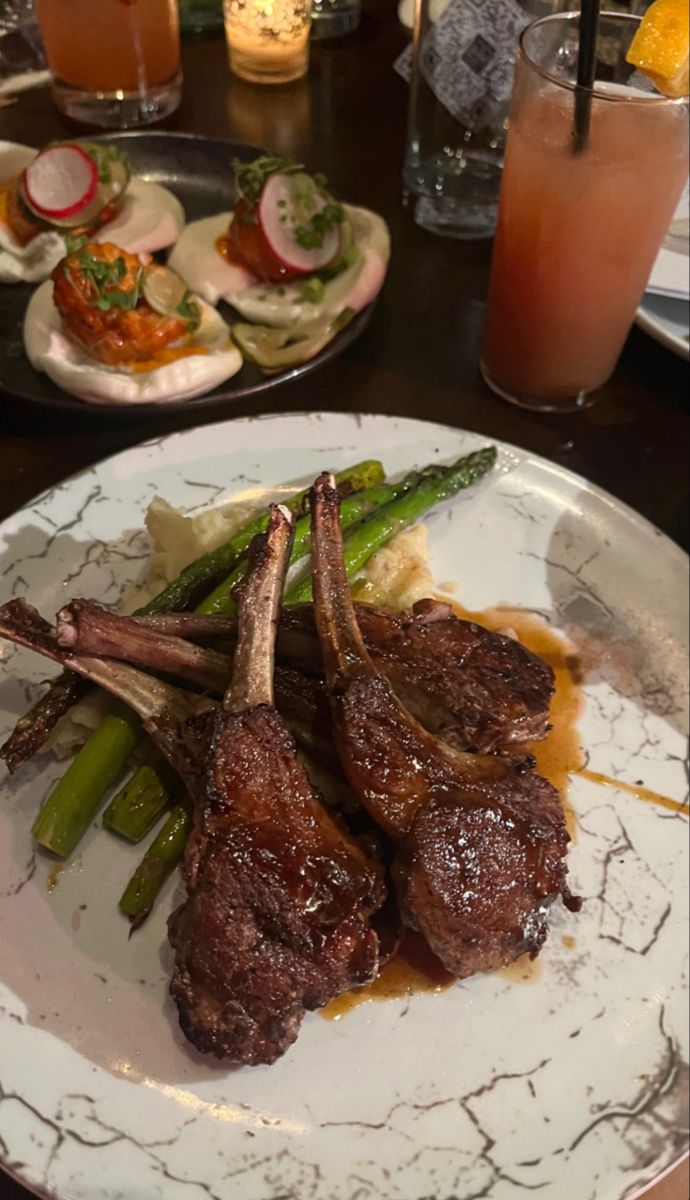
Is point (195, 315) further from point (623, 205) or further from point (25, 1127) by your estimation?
point (25, 1127)

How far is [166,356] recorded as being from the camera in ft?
10.2

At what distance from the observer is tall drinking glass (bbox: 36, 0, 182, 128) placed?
154 inches

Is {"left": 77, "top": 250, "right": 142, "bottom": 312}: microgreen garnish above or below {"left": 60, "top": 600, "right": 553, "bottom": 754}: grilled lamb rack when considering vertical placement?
above

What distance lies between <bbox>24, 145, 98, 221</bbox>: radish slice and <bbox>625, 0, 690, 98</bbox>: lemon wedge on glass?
2165 mm

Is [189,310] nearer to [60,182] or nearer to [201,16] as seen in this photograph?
[60,182]

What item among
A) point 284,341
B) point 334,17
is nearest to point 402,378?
point 284,341

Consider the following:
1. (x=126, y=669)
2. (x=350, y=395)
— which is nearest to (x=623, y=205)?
(x=350, y=395)

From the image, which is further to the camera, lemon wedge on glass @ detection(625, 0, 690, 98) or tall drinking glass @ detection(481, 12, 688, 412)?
tall drinking glass @ detection(481, 12, 688, 412)

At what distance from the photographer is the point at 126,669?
217 cm

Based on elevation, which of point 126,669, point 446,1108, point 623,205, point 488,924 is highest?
point 623,205

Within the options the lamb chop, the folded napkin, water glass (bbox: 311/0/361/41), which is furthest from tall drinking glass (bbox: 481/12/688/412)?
A: water glass (bbox: 311/0/361/41)

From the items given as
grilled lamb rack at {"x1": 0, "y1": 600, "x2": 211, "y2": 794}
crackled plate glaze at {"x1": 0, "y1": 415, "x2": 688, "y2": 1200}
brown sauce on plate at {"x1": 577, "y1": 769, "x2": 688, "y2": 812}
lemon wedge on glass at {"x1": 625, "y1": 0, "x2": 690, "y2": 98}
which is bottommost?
crackled plate glaze at {"x1": 0, "y1": 415, "x2": 688, "y2": 1200}

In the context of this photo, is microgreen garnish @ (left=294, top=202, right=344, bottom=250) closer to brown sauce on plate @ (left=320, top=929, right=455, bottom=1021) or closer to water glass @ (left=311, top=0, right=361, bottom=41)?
water glass @ (left=311, top=0, right=361, bottom=41)

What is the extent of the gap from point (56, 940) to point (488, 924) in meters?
0.96
